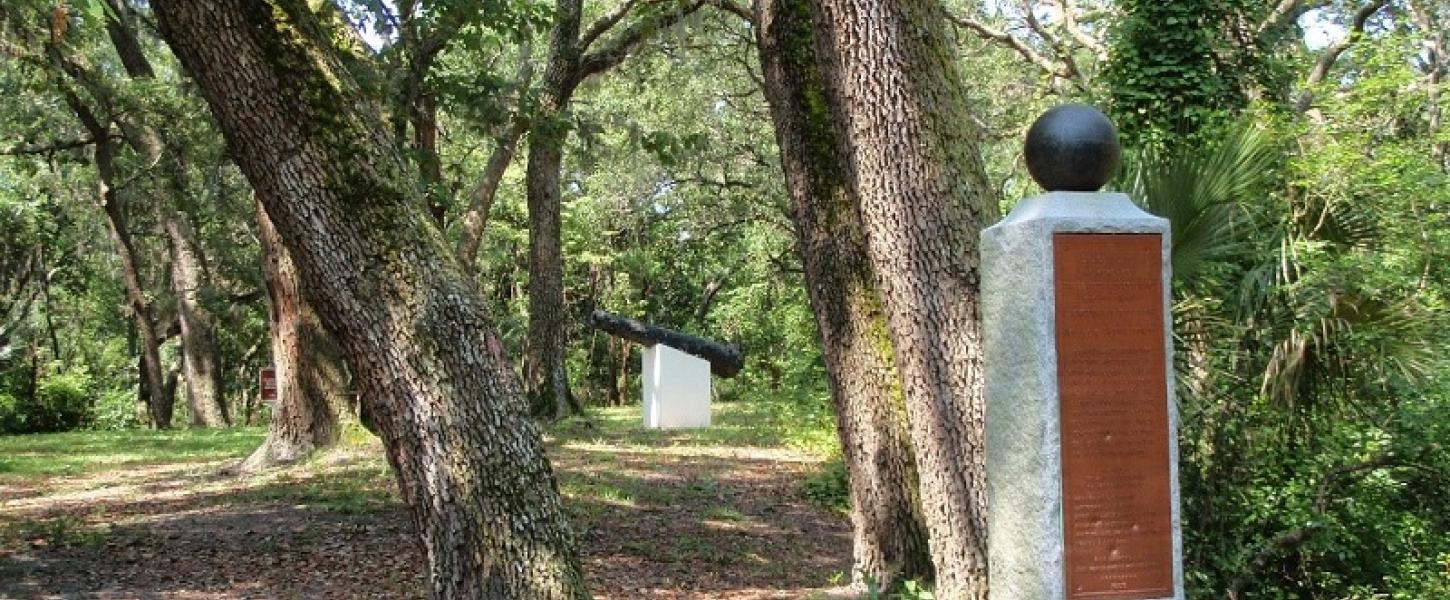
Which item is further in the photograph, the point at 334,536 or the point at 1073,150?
the point at 334,536

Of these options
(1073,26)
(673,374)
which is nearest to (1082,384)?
(1073,26)

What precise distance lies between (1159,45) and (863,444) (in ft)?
20.4

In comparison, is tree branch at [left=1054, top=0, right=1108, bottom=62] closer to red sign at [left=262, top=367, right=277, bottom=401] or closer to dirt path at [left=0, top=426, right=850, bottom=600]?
dirt path at [left=0, top=426, right=850, bottom=600]

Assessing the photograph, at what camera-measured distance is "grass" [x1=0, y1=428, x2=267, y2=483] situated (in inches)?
608

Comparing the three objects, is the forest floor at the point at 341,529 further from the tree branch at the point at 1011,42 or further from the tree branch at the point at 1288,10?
the tree branch at the point at 1011,42

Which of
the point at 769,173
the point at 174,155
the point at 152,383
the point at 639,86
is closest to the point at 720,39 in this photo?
the point at 639,86

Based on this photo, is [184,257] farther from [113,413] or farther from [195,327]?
[113,413]

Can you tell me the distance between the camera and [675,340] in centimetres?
2166

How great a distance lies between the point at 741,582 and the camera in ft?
28.7

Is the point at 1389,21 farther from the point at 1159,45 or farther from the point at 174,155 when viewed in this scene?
the point at 174,155

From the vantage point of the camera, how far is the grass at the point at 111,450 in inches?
608

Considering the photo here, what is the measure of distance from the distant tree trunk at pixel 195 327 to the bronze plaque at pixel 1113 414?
20435 mm

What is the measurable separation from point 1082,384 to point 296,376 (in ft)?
33.5

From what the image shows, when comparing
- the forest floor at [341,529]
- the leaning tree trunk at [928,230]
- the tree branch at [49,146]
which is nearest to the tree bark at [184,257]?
the tree branch at [49,146]
